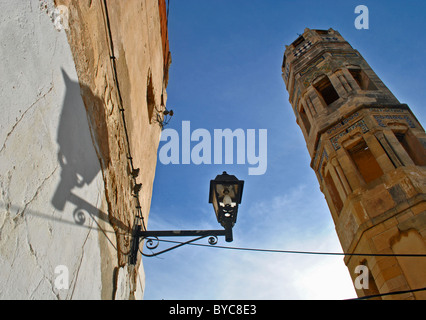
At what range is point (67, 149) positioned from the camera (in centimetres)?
221

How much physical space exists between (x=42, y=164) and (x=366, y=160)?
32.1ft

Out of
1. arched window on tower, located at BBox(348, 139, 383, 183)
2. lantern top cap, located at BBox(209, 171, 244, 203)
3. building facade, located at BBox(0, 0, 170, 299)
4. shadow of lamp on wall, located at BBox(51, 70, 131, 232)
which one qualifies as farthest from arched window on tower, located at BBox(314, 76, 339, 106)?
shadow of lamp on wall, located at BBox(51, 70, 131, 232)

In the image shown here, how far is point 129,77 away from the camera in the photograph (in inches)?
160

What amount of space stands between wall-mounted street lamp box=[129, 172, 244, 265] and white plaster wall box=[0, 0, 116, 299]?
128 centimetres

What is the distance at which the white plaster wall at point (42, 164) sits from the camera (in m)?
1.51

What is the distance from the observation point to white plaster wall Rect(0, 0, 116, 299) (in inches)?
59.6

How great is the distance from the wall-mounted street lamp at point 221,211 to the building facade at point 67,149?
0.33 meters

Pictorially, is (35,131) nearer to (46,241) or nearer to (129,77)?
(46,241)

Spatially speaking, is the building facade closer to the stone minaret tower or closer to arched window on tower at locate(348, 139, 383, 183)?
the stone minaret tower
